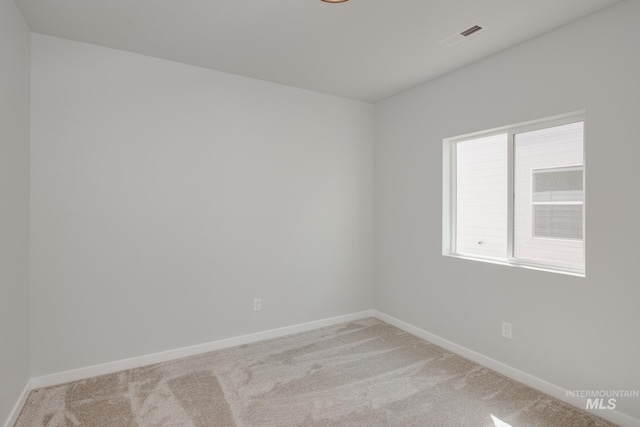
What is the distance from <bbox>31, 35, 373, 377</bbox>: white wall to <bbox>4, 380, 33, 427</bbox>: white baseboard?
0.15 m

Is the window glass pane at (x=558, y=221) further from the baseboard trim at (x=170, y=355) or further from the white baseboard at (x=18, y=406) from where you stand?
the white baseboard at (x=18, y=406)

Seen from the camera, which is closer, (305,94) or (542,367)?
(542,367)

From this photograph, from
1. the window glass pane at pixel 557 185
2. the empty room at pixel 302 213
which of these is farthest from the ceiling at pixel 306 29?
the window glass pane at pixel 557 185

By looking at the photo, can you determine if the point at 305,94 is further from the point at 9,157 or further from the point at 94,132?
the point at 9,157

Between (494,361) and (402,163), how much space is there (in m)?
2.16

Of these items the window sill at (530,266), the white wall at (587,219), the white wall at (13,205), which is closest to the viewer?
the white wall at (13,205)

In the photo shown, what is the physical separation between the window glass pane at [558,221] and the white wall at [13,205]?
3.77 m

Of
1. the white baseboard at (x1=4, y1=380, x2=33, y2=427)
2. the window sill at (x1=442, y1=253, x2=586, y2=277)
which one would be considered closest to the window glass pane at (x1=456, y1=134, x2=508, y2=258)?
the window sill at (x1=442, y1=253, x2=586, y2=277)

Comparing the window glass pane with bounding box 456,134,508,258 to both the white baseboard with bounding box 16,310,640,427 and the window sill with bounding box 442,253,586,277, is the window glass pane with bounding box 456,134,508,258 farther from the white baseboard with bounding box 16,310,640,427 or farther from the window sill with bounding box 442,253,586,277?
the white baseboard with bounding box 16,310,640,427

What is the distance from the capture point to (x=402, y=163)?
3764 mm

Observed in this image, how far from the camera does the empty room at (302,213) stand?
2.14 m

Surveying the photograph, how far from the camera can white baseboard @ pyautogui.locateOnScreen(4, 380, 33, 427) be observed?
203 centimetres

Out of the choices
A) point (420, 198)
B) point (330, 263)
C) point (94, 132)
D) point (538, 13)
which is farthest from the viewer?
point (330, 263)

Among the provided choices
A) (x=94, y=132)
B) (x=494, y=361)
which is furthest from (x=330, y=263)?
(x=94, y=132)
